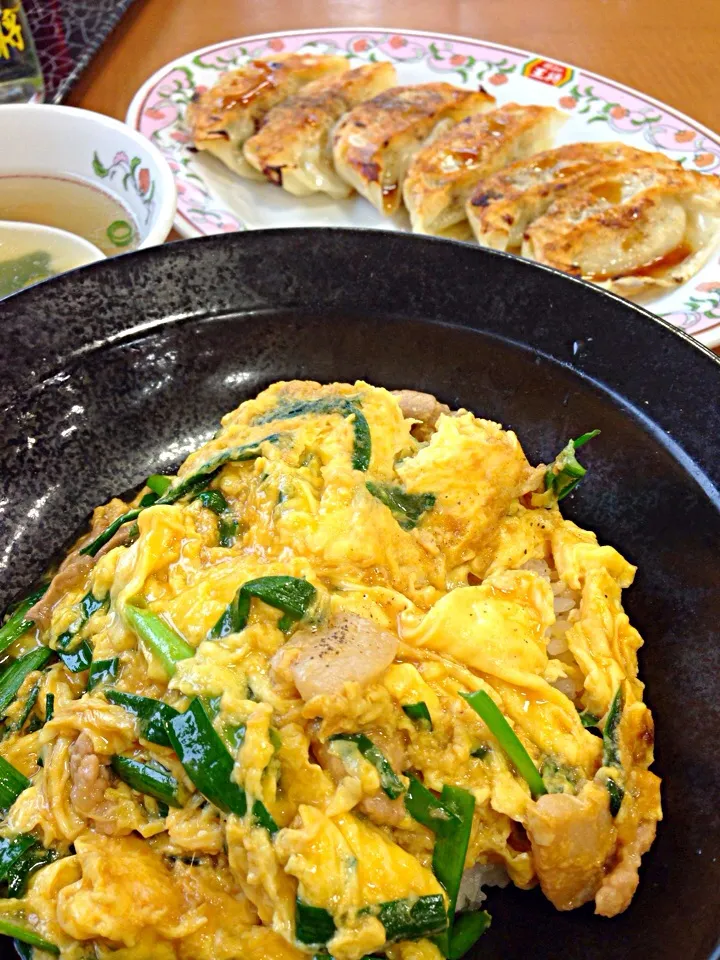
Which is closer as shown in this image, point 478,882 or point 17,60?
point 478,882

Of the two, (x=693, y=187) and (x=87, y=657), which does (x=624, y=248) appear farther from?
(x=87, y=657)

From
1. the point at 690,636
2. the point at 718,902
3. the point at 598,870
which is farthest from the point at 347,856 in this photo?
the point at 690,636

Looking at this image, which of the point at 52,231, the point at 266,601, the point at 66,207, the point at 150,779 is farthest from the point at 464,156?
the point at 150,779

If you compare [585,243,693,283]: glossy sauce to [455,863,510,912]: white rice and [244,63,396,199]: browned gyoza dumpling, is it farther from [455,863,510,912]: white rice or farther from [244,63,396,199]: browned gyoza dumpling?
[455,863,510,912]: white rice

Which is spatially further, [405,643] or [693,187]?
[693,187]

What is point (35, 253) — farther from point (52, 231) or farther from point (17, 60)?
point (17, 60)

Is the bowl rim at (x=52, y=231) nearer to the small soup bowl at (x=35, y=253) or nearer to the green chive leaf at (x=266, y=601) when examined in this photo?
the small soup bowl at (x=35, y=253)
